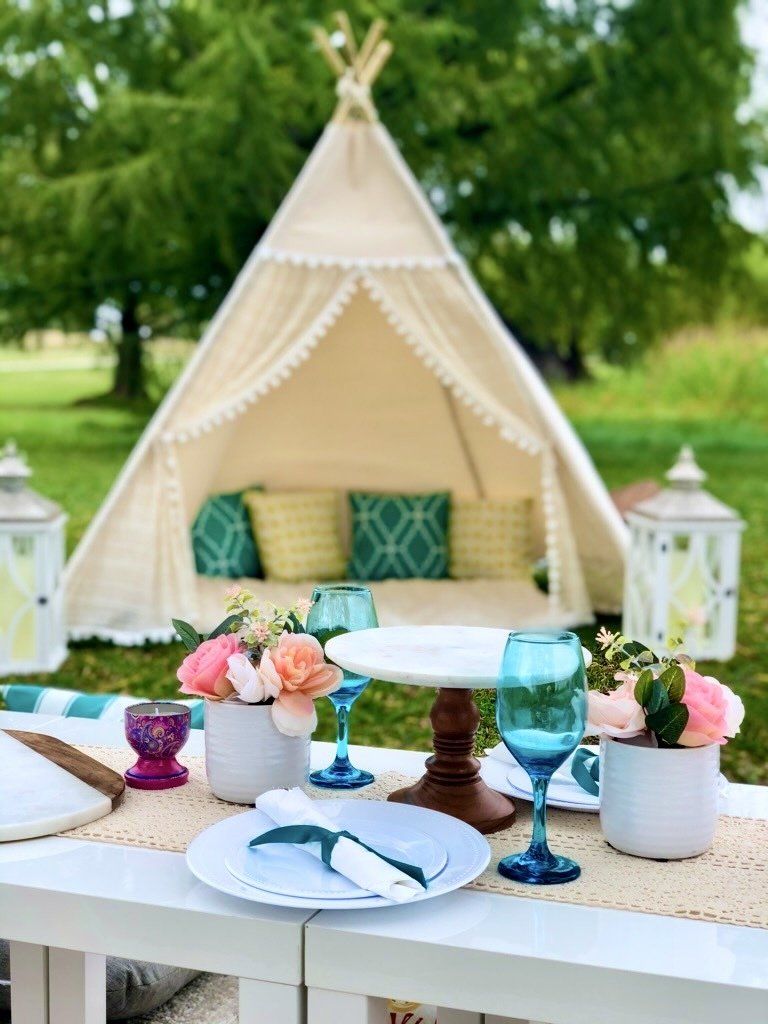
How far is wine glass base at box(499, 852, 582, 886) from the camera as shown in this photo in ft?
4.22

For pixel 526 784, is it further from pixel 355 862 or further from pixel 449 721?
pixel 355 862

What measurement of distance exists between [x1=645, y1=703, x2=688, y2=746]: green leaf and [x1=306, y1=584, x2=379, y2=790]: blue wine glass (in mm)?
392

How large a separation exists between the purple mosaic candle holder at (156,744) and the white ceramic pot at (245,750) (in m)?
0.07

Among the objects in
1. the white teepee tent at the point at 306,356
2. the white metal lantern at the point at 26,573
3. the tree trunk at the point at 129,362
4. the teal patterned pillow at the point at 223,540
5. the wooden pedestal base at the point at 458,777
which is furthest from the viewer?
the tree trunk at the point at 129,362

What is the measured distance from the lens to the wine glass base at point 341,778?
1584 millimetres

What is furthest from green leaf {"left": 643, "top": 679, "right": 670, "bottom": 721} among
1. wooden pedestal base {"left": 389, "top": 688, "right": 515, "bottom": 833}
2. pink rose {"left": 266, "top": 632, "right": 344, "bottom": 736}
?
pink rose {"left": 266, "top": 632, "right": 344, "bottom": 736}

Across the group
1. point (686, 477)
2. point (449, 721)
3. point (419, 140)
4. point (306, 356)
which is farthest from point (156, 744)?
point (419, 140)

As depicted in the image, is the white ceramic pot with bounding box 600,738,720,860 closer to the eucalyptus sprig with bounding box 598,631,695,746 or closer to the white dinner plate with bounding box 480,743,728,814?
the eucalyptus sprig with bounding box 598,631,695,746

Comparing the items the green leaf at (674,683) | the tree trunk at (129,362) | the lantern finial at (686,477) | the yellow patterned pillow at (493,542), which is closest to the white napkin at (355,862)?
the green leaf at (674,683)

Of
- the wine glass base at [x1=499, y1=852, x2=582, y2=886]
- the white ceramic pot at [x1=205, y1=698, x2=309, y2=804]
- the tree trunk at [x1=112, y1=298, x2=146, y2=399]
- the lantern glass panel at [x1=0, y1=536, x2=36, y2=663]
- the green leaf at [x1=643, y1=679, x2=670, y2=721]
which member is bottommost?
the lantern glass panel at [x1=0, y1=536, x2=36, y2=663]

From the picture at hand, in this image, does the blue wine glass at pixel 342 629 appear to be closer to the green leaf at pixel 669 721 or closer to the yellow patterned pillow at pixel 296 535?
the green leaf at pixel 669 721

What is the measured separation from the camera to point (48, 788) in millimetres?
1479

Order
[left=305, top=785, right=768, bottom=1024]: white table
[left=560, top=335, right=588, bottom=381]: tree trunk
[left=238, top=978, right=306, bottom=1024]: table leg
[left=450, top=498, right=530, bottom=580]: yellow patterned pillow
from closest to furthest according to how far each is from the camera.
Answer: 1. [left=305, top=785, right=768, bottom=1024]: white table
2. [left=238, top=978, right=306, bottom=1024]: table leg
3. [left=450, top=498, right=530, bottom=580]: yellow patterned pillow
4. [left=560, top=335, right=588, bottom=381]: tree trunk

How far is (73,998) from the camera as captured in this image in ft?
4.55
